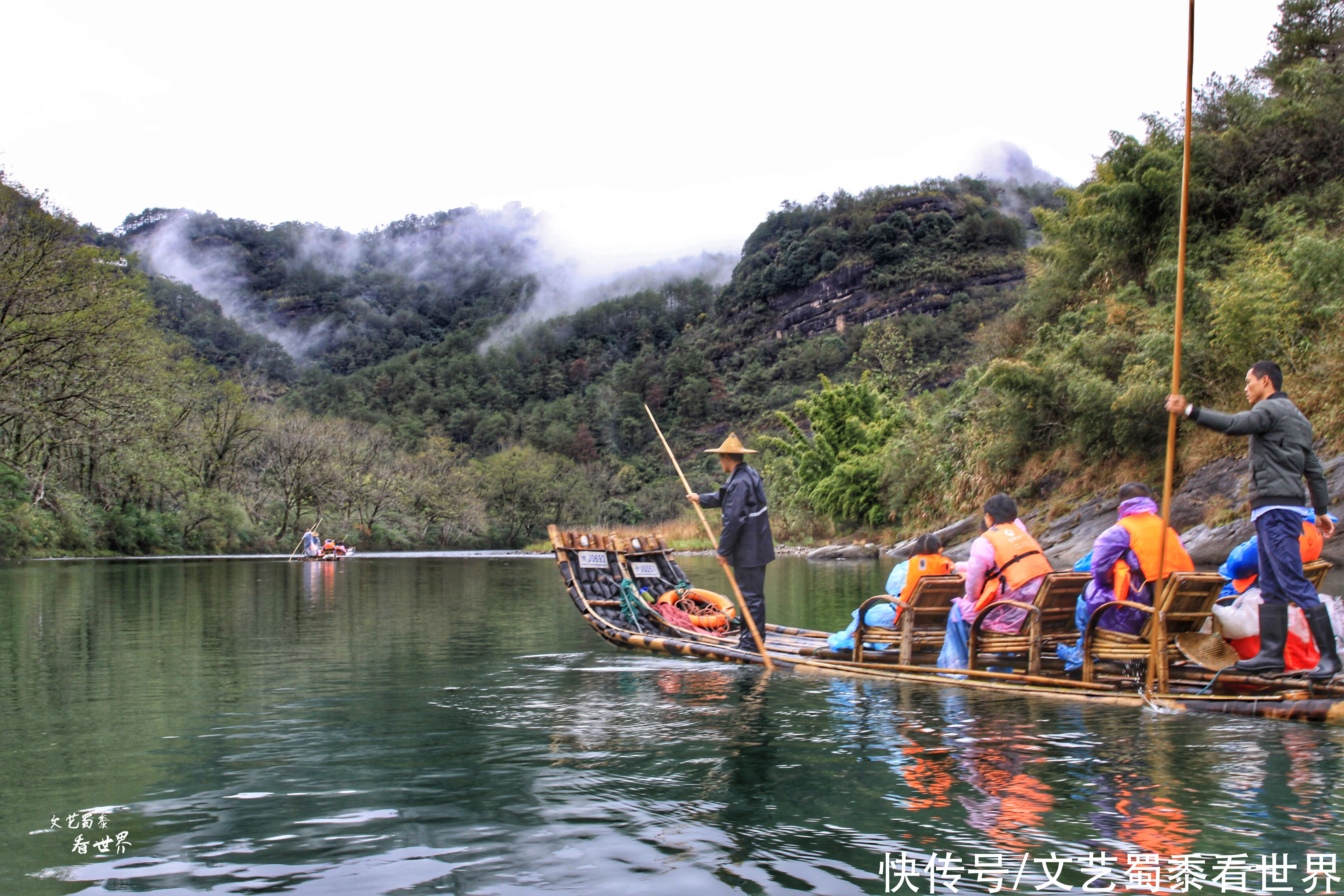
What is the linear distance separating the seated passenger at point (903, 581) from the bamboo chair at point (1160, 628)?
132cm

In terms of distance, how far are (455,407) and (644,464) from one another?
22.8m

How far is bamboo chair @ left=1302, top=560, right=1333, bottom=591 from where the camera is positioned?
6.09 meters

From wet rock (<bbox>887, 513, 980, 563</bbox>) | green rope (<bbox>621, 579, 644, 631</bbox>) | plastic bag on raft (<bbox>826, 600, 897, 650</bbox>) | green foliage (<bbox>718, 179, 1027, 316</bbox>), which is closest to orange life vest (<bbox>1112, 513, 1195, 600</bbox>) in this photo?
plastic bag on raft (<bbox>826, 600, 897, 650</bbox>)

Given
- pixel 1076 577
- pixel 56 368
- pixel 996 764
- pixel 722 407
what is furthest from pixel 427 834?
pixel 722 407

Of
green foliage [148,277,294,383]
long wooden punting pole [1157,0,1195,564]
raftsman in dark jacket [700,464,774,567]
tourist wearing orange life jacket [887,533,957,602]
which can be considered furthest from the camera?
green foliage [148,277,294,383]

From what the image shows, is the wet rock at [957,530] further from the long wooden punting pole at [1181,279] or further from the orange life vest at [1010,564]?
the long wooden punting pole at [1181,279]

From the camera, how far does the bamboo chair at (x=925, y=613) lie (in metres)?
7.64

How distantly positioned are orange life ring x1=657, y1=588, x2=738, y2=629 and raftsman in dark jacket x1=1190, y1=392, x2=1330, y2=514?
19.0 ft

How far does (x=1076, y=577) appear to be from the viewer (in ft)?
22.3

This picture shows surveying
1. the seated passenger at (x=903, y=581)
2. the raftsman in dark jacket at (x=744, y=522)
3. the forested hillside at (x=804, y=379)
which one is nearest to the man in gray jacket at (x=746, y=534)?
the raftsman in dark jacket at (x=744, y=522)

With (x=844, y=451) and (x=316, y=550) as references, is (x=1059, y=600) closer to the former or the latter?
(x=316, y=550)

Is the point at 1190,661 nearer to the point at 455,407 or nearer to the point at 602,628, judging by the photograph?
the point at 602,628

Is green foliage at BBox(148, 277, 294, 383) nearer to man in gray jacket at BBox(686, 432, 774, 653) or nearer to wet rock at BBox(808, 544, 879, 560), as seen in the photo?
wet rock at BBox(808, 544, 879, 560)

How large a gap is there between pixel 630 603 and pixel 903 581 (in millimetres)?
3719
